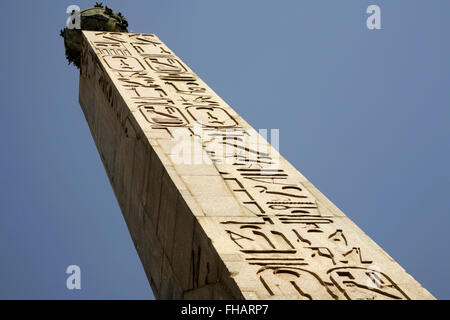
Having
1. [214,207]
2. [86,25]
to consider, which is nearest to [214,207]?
[214,207]

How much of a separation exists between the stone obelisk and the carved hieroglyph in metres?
0.01

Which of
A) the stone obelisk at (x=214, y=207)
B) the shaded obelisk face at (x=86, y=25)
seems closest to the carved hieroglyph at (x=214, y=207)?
the stone obelisk at (x=214, y=207)

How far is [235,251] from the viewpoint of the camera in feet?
19.9

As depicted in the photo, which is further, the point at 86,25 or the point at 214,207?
the point at 86,25

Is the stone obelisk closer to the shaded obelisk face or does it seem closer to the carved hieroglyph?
the carved hieroglyph

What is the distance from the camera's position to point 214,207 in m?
6.81

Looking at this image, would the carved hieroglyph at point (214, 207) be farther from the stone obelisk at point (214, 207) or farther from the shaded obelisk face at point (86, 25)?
the shaded obelisk face at point (86, 25)

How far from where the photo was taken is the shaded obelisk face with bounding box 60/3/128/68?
12.8m

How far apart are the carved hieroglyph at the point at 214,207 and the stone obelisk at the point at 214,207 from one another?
1 cm

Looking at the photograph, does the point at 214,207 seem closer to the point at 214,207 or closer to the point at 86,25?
the point at 214,207

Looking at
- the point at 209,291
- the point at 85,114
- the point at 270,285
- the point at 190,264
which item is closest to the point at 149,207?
the point at 190,264

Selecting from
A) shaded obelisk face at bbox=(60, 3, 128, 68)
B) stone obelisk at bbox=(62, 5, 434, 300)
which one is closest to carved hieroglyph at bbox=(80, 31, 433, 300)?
stone obelisk at bbox=(62, 5, 434, 300)

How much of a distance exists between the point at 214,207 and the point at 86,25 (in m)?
6.77

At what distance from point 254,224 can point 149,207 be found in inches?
64.6
